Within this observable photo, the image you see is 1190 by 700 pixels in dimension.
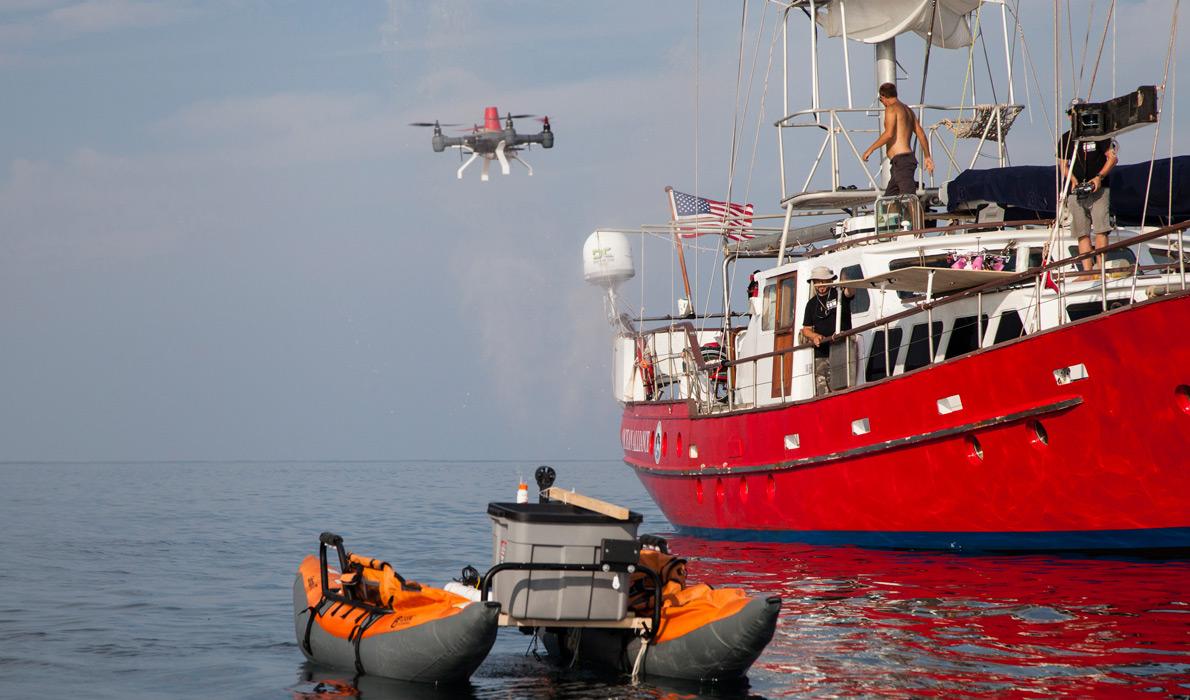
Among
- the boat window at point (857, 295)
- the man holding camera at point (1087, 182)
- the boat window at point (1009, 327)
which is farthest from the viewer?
the boat window at point (857, 295)

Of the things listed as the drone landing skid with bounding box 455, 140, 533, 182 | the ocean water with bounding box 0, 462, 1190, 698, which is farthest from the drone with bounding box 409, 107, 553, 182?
the ocean water with bounding box 0, 462, 1190, 698

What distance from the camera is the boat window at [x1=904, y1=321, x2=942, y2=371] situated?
56.8 feet

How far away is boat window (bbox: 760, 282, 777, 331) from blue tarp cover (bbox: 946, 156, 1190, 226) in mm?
2884

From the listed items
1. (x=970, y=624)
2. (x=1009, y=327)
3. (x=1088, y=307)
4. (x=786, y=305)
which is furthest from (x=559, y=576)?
(x=786, y=305)

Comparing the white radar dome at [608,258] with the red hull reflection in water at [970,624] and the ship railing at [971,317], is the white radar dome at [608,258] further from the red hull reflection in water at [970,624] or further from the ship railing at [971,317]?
the red hull reflection in water at [970,624]

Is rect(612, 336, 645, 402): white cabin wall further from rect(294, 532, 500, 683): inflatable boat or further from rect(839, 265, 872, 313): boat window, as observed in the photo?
rect(294, 532, 500, 683): inflatable boat

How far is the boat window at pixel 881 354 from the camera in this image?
A: 17.9 m

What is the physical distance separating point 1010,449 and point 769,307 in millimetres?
5899

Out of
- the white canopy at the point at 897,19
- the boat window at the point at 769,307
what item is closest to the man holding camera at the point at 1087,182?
the boat window at the point at 769,307

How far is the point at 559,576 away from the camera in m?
9.45

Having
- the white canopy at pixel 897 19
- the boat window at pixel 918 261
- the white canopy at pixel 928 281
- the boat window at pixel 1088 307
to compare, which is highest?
the white canopy at pixel 897 19

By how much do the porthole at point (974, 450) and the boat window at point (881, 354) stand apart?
2.30 metres

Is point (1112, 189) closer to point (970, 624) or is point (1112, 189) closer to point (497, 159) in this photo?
point (970, 624)

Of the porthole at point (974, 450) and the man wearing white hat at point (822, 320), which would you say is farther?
the man wearing white hat at point (822, 320)
